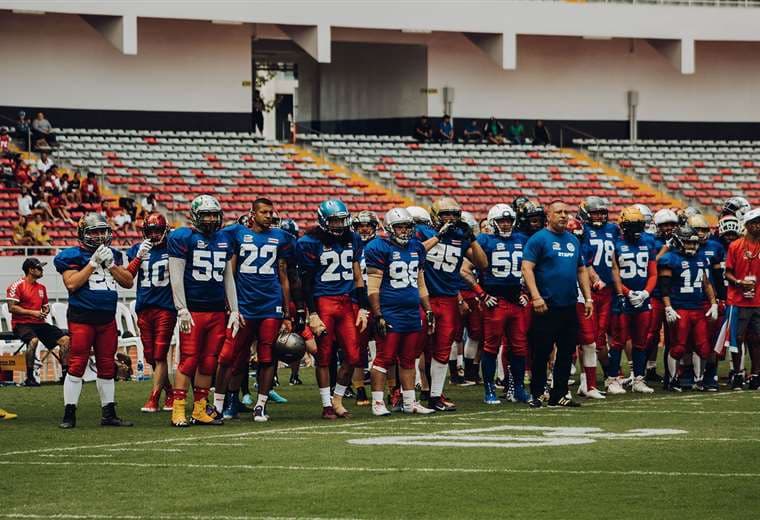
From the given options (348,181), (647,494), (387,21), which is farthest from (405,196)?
(647,494)

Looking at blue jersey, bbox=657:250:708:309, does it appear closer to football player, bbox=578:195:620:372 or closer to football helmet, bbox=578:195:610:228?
football player, bbox=578:195:620:372

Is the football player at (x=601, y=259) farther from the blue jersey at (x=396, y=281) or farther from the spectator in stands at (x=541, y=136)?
the spectator in stands at (x=541, y=136)

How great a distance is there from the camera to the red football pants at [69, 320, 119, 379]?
13070 millimetres

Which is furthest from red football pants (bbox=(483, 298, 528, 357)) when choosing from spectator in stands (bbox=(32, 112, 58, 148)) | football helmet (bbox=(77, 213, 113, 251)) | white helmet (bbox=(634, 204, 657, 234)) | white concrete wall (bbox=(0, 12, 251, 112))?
white concrete wall (bbox=(0, 12, 251, 112))

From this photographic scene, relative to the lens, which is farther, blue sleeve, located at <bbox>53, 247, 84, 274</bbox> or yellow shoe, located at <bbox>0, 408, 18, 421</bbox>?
yellow shoe, located at <bbox>0, 408, 18, 421</bbox>

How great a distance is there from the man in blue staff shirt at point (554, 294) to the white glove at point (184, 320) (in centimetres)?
310

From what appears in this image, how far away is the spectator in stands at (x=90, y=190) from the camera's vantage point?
97.8 feet

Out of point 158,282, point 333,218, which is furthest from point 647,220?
point 158,282

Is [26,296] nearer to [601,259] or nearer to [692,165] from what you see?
[601,259]

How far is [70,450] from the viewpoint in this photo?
11.4m

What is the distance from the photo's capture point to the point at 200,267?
13.1 m

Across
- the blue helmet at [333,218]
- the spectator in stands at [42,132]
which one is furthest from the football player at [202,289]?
the spectator in stands at [42,132]

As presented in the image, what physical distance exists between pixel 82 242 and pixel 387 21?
25092mm

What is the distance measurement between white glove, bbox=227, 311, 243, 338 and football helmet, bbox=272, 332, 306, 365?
1.60 ft
